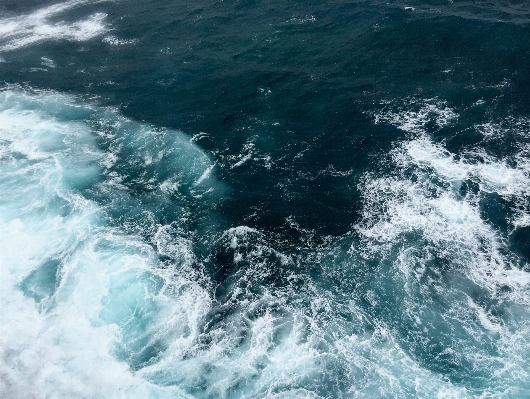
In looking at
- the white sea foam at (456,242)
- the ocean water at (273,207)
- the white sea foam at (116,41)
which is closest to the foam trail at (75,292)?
the ocean water at (273,207)

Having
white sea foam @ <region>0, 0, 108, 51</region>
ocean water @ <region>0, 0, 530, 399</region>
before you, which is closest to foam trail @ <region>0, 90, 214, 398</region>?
ocean water @ <region>0, 0, 530, 399</region>

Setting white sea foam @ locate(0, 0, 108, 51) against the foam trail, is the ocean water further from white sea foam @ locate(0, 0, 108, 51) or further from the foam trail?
white sea foam @ locate(0, 0, 108, 51)

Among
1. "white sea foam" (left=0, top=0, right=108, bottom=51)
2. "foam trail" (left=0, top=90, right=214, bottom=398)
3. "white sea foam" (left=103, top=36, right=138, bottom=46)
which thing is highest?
"white sea foam" (left=0, top=0, right=108, bottom=51)

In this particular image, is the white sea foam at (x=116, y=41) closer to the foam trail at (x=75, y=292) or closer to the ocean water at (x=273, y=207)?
the ocean water at (x=273, y=207)

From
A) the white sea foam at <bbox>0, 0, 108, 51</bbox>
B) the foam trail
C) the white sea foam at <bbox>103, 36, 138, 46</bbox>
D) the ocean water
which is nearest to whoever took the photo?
the ocean water

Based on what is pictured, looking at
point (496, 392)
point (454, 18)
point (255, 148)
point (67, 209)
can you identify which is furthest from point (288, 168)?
point (454, 18)

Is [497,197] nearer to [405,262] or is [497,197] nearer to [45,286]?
[405,262]

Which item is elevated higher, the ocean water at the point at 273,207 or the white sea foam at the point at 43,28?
the white sea foam at the point at 43,28
